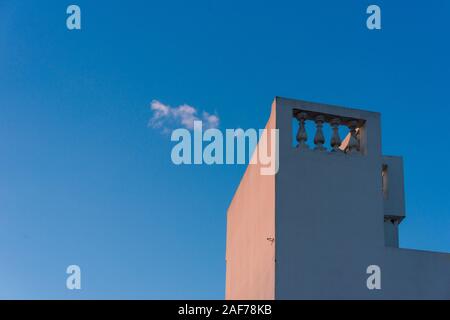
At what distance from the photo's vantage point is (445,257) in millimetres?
10102

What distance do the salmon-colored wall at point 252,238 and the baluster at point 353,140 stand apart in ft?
3.61

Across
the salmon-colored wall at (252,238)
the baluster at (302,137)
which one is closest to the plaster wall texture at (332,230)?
the salmon-colored wall at (252,238)

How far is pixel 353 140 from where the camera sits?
33.9 ft

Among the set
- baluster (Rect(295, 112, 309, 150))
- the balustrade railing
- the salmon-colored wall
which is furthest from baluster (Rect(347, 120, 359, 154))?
the salmon-colored wall

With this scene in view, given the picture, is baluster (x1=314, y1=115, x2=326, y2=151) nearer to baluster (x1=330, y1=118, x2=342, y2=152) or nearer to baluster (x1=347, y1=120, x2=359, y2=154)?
baluster (x1=330, y1=118, x2=342, y2=152)

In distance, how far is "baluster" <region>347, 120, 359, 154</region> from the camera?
33.8 feet

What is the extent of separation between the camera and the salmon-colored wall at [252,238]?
995cm

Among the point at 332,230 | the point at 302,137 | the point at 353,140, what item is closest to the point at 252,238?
the point at 332,230

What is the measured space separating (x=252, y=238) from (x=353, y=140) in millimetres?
2340

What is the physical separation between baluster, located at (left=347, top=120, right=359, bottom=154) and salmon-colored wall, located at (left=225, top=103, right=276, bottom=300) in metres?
1.10

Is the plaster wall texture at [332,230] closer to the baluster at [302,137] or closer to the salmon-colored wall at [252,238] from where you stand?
the salmon-colored wall at [252,238]

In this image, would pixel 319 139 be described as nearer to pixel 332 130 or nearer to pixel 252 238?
pixel 332 130
